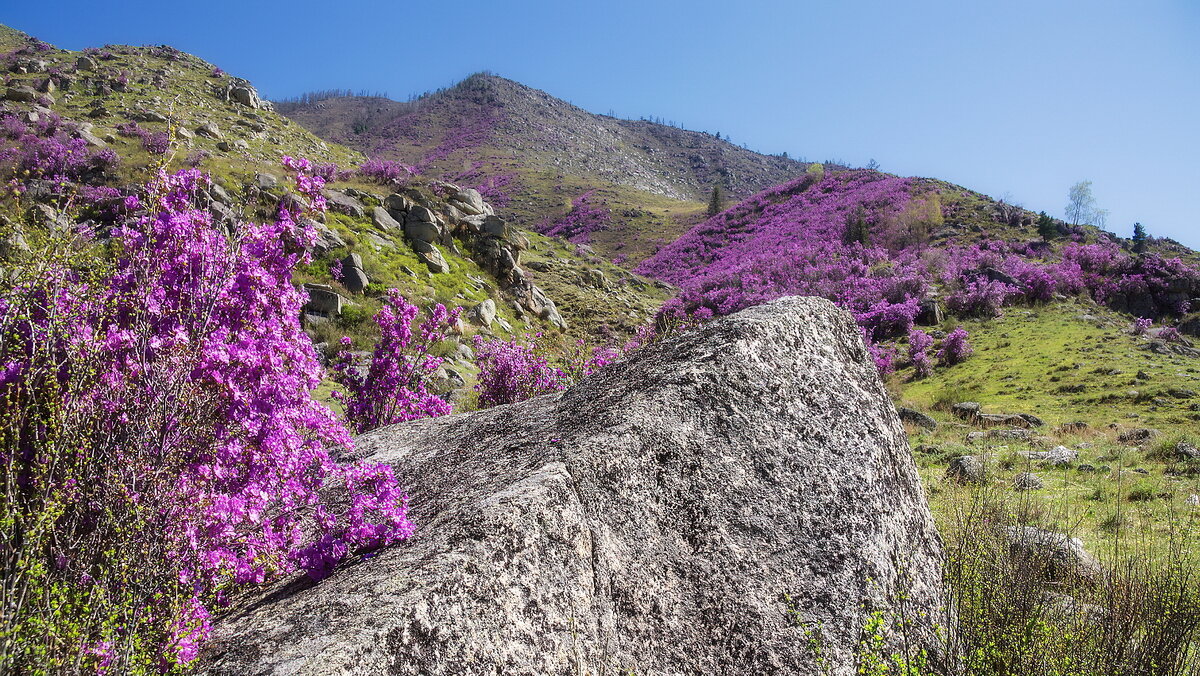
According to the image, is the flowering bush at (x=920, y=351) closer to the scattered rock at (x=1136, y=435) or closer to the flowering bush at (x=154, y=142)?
the scattered rock at (x=1136, y=435)

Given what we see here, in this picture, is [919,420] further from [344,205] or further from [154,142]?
[154,142]

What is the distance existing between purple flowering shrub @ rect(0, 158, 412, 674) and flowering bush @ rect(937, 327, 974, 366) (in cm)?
2409

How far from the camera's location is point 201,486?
8.41 ft

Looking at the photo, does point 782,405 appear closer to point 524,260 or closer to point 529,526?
point 529,526

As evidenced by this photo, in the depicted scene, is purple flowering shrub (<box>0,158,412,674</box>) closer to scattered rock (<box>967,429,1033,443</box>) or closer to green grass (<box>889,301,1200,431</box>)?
scattered rock (<box>967,429,1033,443</box>)

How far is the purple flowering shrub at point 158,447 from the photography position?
2062 millimetres

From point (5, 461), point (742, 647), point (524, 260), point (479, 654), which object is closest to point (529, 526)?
point (479, 654)

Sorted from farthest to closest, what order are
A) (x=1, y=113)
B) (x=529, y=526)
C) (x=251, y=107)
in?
(x=251, y=107), (x=1, y=113), (x=529, y=526)

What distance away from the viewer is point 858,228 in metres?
37.2

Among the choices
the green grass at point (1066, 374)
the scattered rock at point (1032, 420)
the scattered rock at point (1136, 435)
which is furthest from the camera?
the green grass at point (1066, 374)

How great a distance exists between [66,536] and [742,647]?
2.95 metres

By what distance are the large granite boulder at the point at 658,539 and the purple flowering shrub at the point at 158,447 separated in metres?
0.27

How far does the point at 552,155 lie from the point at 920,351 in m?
86.2

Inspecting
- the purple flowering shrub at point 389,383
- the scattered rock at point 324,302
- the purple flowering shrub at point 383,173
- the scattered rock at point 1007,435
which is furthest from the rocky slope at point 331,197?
the scattered rock at point 1007,435
